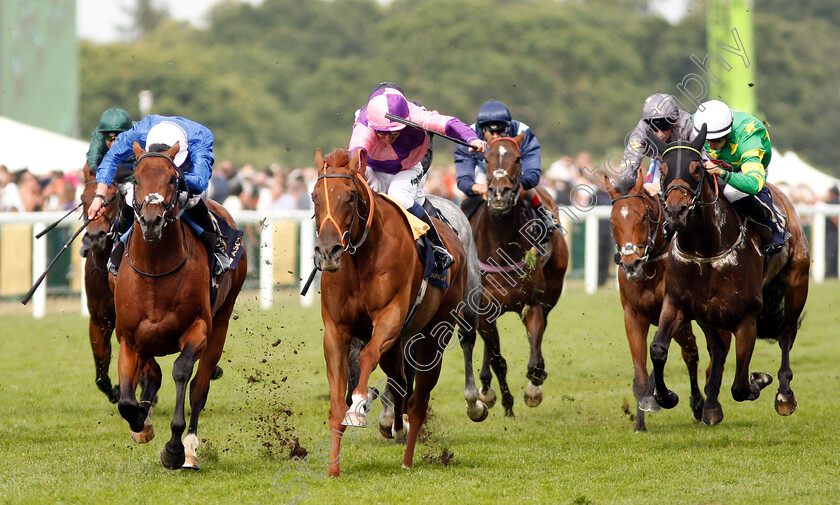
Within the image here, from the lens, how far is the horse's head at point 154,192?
5789 millimetres

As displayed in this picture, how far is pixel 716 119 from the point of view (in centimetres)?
720

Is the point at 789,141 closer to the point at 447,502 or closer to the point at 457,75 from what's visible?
the point at 457,75

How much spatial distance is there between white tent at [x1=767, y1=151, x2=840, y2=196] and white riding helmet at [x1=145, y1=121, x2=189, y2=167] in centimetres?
1905

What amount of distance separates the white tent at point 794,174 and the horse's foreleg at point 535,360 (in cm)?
1607

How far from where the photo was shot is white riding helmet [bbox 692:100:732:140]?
7191 mm

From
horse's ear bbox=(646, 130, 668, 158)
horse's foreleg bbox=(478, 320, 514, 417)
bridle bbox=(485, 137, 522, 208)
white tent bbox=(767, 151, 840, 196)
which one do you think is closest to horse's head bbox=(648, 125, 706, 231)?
horse's ear bbox=(646, 130, 668, 158)

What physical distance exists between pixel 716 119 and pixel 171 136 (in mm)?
3403

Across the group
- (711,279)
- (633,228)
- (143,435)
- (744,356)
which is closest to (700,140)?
(633,228)

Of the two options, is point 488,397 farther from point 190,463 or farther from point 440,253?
point 190,463

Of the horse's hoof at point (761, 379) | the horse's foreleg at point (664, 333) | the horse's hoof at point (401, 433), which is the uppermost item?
the horse's foreleg at point (664, 333)

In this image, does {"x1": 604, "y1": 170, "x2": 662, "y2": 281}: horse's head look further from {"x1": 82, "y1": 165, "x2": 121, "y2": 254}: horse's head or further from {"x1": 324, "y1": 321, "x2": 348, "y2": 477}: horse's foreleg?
{"x1": 82, "y1": 165, "x2": 121, "y2": 254}: horse's head

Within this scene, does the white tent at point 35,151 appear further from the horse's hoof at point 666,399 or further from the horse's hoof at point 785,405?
the horse's hoof at point 785,405

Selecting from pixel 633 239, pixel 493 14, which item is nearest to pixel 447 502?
pixel 633 239

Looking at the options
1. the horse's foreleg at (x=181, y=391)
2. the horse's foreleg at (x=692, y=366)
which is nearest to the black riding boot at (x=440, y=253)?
the horse's foreleg at (x=181, y=391)
